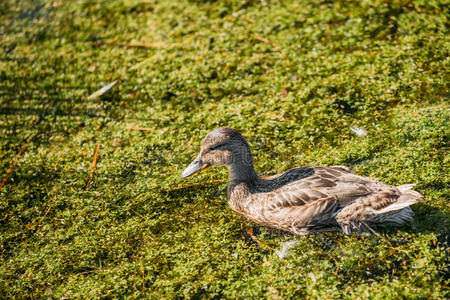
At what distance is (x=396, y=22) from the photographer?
6.69 metres

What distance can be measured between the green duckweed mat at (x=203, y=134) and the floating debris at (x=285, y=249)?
3cm

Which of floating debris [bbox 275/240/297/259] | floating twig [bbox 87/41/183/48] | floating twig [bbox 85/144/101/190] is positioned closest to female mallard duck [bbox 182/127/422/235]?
floating debris [bbox 275/240/297/259]

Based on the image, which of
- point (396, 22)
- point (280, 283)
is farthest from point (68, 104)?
point (396, 22)

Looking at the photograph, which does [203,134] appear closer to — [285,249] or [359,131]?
[359,131]

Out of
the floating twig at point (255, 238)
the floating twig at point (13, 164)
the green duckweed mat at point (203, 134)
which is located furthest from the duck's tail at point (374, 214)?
the floating twig at point (13, 164)

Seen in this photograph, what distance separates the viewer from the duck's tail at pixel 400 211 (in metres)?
3.98

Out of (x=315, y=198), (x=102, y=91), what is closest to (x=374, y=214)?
(x=315, y=198)

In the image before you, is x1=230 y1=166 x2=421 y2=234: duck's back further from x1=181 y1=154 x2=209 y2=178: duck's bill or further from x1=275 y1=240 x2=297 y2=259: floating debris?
x1=181 y1=154 x2=209 y2=178: duck's bill

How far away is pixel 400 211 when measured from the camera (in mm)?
4098

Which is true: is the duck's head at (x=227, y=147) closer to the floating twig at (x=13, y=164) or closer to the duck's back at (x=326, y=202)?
the duck's back at (x=326, y=202)

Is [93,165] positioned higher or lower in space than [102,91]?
lower

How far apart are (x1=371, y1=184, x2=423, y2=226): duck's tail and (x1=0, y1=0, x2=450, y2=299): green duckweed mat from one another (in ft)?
0.38

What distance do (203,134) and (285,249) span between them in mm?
1945

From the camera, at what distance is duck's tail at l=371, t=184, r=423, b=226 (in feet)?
13.1
